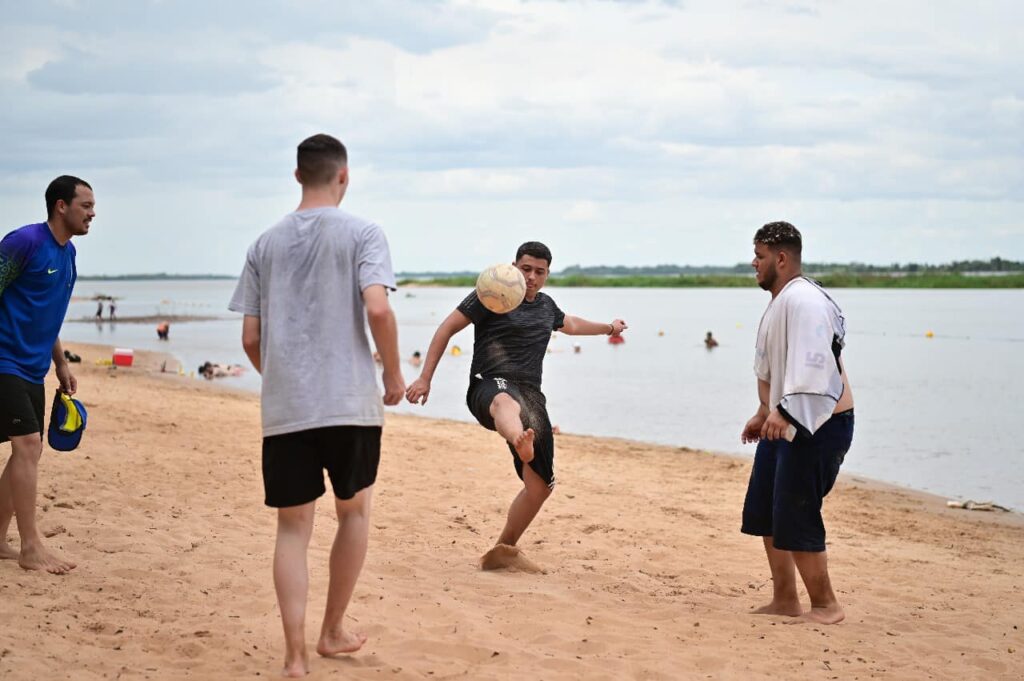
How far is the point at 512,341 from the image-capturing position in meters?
6.62

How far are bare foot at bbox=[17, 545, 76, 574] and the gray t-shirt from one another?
2.33m

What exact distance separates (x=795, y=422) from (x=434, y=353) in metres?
2.22

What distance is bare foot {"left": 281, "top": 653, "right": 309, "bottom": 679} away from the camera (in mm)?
4293

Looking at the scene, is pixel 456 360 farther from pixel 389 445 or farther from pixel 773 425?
pixel 773 425

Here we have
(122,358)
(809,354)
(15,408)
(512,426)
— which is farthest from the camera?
(122,358)

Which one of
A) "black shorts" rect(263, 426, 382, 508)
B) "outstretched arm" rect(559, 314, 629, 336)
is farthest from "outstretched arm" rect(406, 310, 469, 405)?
"black shorts" rect(263, 426, 382, 508)

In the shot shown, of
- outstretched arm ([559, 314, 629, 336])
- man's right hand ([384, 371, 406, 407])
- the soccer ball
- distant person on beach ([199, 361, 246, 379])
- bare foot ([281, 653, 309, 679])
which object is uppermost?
the soccer ball

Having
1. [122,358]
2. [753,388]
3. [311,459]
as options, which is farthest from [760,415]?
[122,358]

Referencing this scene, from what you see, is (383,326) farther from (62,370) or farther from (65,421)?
(65,421)

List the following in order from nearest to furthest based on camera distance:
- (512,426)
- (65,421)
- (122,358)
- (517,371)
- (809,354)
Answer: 1. (809,354)
2. (512,426)
3. (65,421)
4. (517,371)
5. (122,358)

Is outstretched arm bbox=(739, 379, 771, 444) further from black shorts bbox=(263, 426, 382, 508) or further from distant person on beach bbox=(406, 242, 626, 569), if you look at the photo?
black shorts bbox=(263, 426, 382, 508)

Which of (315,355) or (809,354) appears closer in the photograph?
(315,355)

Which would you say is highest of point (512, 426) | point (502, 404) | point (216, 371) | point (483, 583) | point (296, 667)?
point (502, 404)

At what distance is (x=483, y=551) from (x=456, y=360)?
75.4 ft
